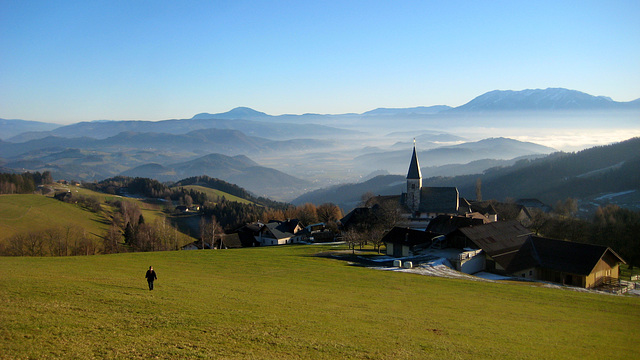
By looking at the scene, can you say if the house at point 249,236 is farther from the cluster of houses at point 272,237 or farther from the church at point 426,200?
the church at point 426,200

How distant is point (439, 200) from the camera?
75562 millimetres

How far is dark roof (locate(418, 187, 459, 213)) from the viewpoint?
73831 millimetres

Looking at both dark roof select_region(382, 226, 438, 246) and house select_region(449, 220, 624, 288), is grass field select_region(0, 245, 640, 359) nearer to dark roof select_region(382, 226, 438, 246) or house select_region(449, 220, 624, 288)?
house select_region(449, 220, 624, 288)

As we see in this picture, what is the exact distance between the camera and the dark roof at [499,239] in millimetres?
46156

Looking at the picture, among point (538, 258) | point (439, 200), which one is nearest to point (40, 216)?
point (439, 200)

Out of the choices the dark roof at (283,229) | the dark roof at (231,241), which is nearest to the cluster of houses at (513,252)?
the dark roof at (283,229)

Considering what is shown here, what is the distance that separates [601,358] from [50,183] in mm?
183882

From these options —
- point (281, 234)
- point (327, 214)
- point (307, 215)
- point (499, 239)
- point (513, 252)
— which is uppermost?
point (499, 239)

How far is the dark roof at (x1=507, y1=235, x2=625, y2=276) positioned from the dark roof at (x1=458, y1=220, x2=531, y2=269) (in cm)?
94

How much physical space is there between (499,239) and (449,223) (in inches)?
452

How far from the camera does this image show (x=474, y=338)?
59.4 feet

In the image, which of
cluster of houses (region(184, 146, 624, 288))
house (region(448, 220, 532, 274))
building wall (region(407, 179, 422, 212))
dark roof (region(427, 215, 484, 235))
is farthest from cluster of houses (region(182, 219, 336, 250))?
house (region(448, 220, 532, 274))

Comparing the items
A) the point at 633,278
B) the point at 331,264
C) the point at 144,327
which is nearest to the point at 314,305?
the point at 144,327

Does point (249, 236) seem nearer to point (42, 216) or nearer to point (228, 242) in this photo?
point (228, 242)
